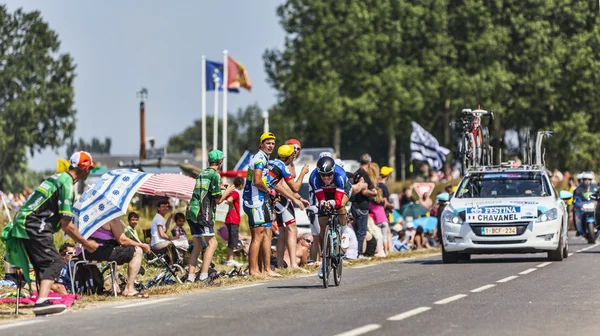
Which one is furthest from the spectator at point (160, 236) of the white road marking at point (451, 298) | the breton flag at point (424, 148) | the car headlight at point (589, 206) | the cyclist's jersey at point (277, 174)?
the breton flag at point (424, 148)

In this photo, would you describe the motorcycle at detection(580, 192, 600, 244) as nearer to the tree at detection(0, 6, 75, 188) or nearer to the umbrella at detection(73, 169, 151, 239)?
the umbrella at detection(73, 169, 151, 239)

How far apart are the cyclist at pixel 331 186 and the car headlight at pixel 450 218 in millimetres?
5932

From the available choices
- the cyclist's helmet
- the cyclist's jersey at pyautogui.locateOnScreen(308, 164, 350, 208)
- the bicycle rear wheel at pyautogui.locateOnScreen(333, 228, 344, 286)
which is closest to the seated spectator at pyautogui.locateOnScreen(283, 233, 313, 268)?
the cyclist's jersey at pyautogui.locateOnScreen(308, 164, 350, 208)

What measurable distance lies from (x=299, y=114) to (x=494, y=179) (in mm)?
53011

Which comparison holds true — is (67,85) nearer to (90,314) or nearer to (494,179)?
(494,179)

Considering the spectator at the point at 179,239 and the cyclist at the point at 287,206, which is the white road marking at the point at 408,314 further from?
the spectator at the point at 179,239

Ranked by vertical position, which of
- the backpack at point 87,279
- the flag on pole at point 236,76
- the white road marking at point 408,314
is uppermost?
the flag on pole at point 236,76

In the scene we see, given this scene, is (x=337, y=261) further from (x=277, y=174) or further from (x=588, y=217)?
(x=588, y=217)

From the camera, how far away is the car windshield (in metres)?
24.8

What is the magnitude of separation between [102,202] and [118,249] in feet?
1.95

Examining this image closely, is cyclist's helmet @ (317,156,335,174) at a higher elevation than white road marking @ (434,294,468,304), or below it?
higher

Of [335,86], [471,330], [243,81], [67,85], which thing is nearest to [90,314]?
[471,330]

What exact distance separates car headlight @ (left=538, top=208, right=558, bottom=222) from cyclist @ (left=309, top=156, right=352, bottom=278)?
6.41m

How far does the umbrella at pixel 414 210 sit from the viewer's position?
113ft
